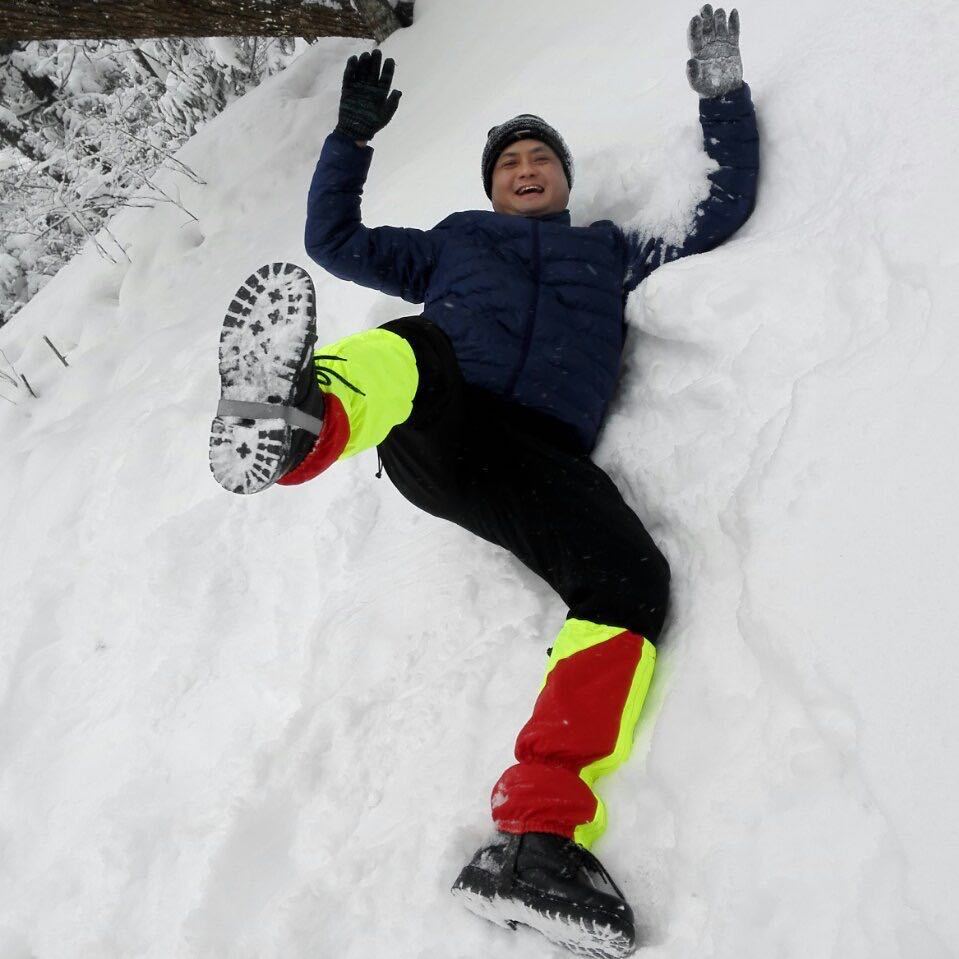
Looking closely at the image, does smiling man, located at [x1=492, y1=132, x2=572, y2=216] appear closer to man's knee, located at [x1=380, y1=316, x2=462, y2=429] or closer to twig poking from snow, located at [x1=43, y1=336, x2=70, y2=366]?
man's knee, located at [x1=380, y1=316, x2=462, y2=429]

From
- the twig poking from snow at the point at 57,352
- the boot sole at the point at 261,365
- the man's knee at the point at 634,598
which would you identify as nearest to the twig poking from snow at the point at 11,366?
the twig poking from snow at the point at 57,352

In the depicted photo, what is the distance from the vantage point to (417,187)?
2832 millimetres

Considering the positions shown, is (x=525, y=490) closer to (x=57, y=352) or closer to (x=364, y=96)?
(x=364, y=96)

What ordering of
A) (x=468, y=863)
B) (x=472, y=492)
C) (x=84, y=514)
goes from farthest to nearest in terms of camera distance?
(x=84, y=514) → (x=472, y=492) → (x=468, y=863)

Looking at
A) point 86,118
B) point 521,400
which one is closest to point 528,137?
point 521,400

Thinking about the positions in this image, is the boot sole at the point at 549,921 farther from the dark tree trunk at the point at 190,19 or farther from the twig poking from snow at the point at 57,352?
the dark tree trunk at the point at 190,19

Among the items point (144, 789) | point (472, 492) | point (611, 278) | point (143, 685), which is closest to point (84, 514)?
point (143, 685)

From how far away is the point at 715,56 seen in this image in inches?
70.5

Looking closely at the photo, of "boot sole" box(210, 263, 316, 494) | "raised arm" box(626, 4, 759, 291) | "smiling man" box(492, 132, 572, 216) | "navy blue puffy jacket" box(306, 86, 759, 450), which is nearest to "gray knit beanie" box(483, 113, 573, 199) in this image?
"smiling man" box(492, 132, 572, 216)

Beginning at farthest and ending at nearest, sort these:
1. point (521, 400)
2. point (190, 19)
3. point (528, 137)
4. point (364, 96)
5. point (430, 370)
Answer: point (190, 19) → point (528, 137) → point (364, 96) → point (521, 400) → point (430, 370)

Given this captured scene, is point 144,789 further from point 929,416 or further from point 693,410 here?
point 929,416

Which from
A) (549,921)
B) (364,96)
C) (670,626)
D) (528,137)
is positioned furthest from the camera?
(528,137)

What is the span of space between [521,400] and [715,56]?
99 centimetres

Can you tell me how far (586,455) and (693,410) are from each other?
298 mm
